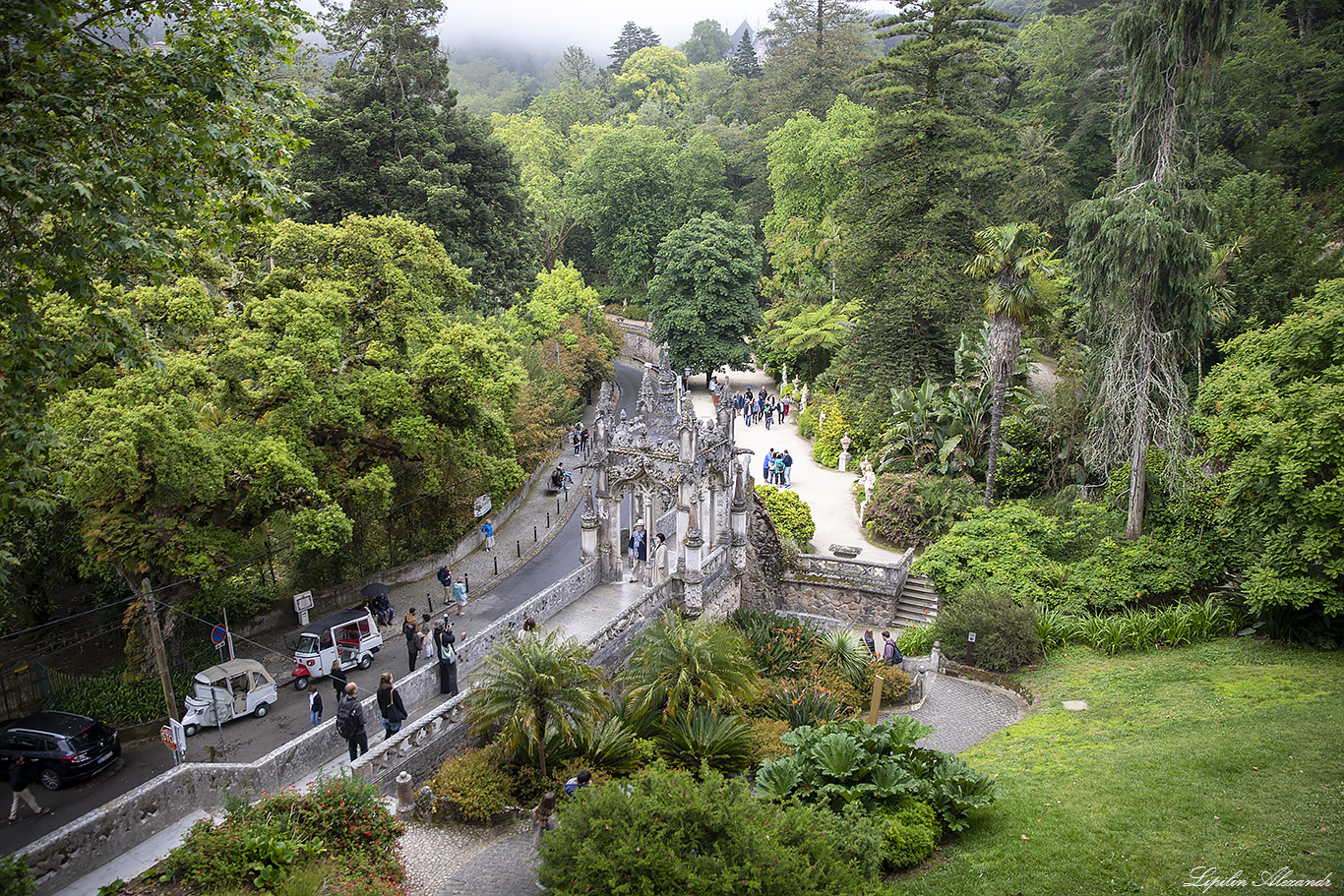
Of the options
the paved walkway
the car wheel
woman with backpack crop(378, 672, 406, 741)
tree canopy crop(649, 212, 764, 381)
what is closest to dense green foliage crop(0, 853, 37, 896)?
woman with backpack crop(378, 672, 406, 741)

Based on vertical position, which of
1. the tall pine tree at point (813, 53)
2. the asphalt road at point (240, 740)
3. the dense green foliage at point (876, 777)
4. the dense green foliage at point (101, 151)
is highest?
the tall pine tree at point (813, 53)

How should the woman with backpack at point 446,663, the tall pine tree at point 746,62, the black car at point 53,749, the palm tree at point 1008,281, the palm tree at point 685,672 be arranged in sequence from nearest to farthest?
1. the palm tree at point 685,672
2. the woman with backpack at point 446,663
3. the black car at point 53,749
4. the palm tree at point 1008,281
5. the tall pine tree at point 746,62

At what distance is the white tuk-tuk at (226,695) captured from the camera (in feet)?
60.6

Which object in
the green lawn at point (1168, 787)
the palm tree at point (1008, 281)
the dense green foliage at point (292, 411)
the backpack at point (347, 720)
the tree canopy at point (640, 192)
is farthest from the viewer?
the tree canopy at point (640, 192)

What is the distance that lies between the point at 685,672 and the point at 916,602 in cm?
1400

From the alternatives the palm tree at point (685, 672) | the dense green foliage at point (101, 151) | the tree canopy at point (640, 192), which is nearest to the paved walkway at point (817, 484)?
the palm tree at point (685, 672)

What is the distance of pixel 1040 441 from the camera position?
3017cm

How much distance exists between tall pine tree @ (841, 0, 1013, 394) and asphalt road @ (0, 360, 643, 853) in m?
19.3

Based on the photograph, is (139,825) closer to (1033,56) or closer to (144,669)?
(144,669)

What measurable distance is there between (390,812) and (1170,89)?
24.7 meters

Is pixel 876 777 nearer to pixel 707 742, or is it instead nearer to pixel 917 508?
pixel 707 742

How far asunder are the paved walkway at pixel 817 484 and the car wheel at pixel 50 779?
1771 centimetres

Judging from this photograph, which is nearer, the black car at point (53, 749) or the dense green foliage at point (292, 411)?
the black car at point (53, 749)

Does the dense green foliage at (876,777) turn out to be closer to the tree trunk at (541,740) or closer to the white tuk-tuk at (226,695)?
the tree trunk at (541,740)
